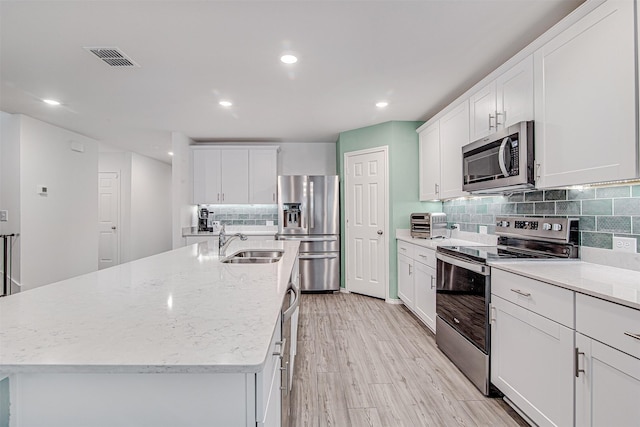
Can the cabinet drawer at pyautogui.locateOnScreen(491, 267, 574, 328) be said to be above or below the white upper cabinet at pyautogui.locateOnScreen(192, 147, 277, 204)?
below

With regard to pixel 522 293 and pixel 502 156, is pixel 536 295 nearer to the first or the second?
pixel 522 293

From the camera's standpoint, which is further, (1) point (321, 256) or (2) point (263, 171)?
(2) point (263, 171)

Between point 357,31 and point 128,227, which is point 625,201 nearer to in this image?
point 357,31

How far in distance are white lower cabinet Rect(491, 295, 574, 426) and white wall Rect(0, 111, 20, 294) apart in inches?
198

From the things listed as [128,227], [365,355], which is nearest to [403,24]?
[365,355]

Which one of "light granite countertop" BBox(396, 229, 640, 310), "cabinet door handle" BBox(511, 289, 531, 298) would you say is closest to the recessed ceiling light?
"light granite countertop" BBox(396, 229, 640, 310)

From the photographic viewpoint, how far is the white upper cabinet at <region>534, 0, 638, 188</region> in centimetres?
144

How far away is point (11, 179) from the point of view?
384 centimetres

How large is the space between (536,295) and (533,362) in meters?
0.35

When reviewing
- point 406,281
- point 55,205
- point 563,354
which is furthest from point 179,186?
point 563,354

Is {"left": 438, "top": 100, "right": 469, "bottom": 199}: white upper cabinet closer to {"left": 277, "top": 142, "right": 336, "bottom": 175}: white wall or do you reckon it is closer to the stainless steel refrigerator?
the stainless steel refrigerator

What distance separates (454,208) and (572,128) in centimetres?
202

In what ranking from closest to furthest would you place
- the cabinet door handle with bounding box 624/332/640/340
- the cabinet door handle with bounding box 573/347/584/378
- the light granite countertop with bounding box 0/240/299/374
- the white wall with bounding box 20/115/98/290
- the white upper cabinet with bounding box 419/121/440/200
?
the light granite countertop with bounding box 0/240/299/374, the cabinet door handle with bounding box 624/332/640/340, the cabinet door handle with bounding box 573/347/584/378, the white upper cabinet with bounding box 419/121/440/200, the white wall with bounding box 20/115/98/290

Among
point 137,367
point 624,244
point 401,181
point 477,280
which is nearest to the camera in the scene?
point 137,367
